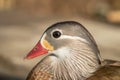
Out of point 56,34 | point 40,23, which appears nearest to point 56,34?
point 56,34

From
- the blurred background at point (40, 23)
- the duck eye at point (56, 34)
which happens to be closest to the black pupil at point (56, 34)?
the duck eye at point (56, 34)

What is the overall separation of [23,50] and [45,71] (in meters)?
4.15

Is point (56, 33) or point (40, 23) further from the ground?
point (40, 23)

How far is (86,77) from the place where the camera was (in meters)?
3.86

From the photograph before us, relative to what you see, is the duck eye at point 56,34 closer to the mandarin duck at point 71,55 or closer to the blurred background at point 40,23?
the mandarin duck at point 71,55

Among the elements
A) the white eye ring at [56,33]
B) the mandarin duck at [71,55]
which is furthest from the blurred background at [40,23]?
the white eye ring at [56,33]

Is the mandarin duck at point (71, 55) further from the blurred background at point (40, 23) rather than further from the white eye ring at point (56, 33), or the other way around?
the blurred background at point (40, 23)

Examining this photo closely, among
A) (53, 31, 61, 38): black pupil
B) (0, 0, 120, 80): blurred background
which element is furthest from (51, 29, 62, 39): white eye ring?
(0, 0, 120, 80): blurred background

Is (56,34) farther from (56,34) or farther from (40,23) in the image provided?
(40,23)

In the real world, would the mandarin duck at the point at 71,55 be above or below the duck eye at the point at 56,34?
below

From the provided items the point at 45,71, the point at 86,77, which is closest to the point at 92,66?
the point at 86,77

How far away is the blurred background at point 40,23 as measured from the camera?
25.2ft

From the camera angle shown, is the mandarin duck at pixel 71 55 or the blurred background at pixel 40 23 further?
the blurred background at pixel 40 23

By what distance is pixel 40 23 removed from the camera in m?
10.5
